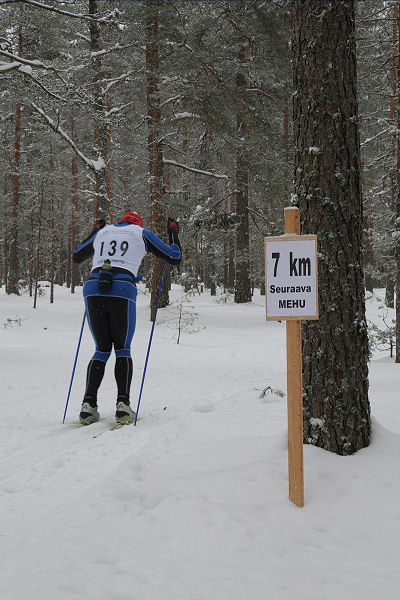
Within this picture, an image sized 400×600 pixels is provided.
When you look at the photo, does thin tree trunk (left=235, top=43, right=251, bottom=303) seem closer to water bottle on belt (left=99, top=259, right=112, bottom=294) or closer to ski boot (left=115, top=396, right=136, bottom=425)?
water bottle on belt (left=99, top=259, right=112, bottom=294)

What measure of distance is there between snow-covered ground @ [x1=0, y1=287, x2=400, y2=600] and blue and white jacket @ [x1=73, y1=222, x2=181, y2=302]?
4.59ft

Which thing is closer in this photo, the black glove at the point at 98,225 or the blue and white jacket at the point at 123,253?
the blue and white jacket at the point at 123,253

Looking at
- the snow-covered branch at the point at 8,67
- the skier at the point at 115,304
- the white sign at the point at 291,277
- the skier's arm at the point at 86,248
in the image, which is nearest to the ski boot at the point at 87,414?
the skier at the point at 115,304

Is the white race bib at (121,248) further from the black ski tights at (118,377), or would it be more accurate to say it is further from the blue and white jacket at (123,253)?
the black ski tights at (118,377)

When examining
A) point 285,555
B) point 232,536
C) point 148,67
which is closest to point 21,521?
point 232,536

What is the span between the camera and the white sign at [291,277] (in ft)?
8.28

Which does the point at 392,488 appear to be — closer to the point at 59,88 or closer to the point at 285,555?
the point at 285,555

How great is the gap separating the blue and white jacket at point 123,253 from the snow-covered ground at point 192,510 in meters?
1.40

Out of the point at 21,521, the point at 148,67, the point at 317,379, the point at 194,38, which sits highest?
the point at 194,38

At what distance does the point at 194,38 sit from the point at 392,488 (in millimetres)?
15293

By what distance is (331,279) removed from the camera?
126 inches

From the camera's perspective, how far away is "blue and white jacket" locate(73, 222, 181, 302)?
4668 millimetres

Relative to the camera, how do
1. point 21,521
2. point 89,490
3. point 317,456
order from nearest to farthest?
point 21,521, point 89,490, point 317,456

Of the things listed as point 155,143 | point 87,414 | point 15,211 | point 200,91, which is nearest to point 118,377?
point 87,414
